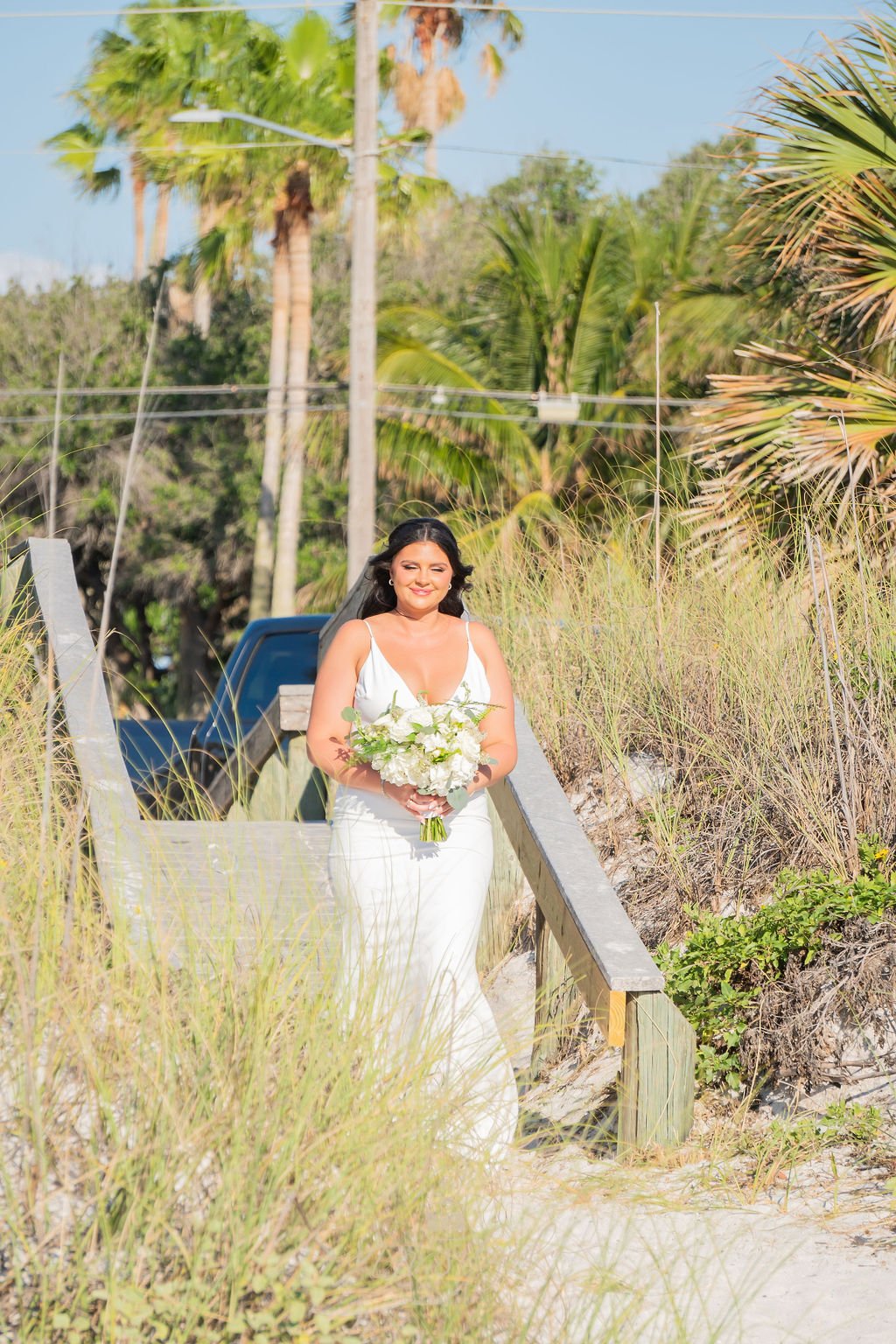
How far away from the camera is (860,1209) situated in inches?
147

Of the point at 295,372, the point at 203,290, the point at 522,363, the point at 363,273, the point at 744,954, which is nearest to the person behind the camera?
the point at 744,954

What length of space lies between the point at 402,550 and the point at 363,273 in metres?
11.8

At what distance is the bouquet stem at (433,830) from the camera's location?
406 cm

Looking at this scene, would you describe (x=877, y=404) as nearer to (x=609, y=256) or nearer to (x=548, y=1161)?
(x=548, y=1161)

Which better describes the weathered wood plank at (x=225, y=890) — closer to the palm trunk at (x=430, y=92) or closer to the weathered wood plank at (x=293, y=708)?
the weathered wood plank at (x=293, y=708)

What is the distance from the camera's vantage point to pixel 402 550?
14.3 feet

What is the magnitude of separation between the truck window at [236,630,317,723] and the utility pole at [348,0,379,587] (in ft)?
15.1

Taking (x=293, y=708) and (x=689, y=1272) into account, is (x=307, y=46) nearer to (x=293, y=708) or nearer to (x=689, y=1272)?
(x=293, y=708)

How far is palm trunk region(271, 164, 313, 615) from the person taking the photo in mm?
23094

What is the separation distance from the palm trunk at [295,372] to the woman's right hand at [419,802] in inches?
748

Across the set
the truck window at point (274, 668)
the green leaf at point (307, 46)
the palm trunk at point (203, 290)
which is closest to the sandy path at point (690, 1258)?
the truck window at point (274, 668)

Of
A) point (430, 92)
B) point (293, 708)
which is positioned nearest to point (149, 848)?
point (293, 708)

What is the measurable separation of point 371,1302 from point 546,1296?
2.15 ft

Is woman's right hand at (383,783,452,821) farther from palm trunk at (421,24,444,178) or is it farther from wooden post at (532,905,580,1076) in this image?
palm trunk at (421,24,444,178)
